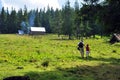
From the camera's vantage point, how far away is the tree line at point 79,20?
32.8 metres

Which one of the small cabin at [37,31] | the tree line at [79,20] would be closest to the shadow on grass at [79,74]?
the tree line at [79,20]

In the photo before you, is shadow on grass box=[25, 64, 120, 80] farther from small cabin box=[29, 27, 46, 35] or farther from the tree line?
small cabin box=[29, 27, 46, 35]

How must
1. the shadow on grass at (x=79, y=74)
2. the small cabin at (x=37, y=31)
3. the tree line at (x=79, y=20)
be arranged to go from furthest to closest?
1. the small cabin at (x=37, y=31)
2. the tree line at (x=79, y=20)
3. the shadow on grass at (x=79, y=74)

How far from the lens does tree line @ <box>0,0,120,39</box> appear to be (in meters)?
32.8

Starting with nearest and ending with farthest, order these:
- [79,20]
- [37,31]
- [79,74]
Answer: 1. [79,74]
2. [79,20]
3. [37,31]

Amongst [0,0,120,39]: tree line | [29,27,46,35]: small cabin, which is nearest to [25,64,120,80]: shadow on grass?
[0,0,120,39]: tree line

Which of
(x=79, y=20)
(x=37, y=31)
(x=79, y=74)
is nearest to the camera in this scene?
(x=79, y=74)

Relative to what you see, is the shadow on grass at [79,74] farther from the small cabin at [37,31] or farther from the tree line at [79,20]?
the small cabin at [37,31]

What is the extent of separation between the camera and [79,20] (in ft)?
137

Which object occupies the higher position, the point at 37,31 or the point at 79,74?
the point at 79,74

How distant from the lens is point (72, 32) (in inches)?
5157

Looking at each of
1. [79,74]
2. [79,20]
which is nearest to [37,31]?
[79,20]

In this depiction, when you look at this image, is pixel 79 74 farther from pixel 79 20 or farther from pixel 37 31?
pixel 37 31

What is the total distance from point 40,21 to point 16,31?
23.9 metres
